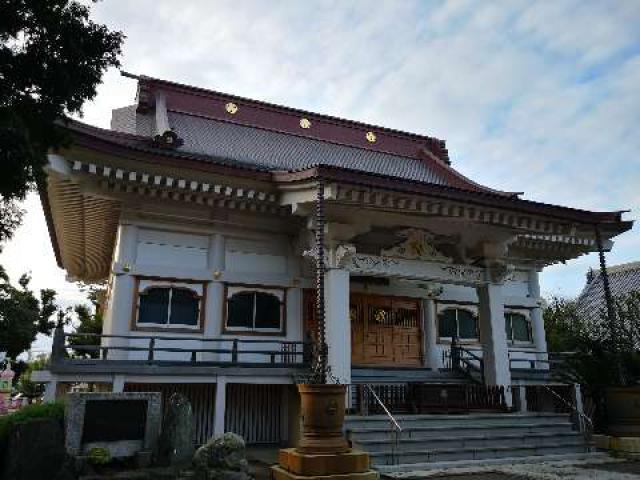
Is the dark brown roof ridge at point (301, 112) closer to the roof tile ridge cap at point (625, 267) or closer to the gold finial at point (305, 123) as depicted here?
the gold finial at point (305, 123)

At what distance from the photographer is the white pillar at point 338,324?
11.1 metres

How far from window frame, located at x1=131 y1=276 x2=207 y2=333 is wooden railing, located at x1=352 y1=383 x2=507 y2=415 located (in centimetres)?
417

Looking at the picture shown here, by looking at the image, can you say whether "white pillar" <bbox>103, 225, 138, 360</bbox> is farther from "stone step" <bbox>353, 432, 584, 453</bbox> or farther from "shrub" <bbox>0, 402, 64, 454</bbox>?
"stone step" <bbox>353, 432, 584, 453</bbox>

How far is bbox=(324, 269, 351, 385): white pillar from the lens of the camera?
435 inches

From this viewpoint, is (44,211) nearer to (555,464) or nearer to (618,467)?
(555,464)

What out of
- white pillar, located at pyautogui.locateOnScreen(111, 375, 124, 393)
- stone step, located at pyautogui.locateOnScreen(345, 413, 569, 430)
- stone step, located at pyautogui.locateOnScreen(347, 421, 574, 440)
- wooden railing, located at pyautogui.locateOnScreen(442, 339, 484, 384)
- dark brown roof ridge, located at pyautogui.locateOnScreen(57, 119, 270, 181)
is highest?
dark brown roof ridge, located at pyautogui.locateOnScreen(57, 119, 270, 181)

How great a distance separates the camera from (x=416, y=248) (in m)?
12.8

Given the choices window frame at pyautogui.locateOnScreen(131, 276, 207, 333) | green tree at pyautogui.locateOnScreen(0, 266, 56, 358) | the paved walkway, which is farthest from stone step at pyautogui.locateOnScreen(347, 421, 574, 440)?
green tree at pyautogui.locateOnScreen(0, 266, 56, 358)

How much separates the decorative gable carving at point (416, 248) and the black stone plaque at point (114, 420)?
6.59 meters

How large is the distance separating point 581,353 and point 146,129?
13745 millimetres

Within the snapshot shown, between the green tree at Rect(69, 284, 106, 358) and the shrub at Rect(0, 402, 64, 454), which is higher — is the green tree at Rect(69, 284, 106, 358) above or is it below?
above

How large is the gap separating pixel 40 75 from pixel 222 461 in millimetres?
5889

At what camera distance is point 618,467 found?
959 centimetres

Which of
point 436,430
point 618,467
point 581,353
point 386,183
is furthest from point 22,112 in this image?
point 581,353
